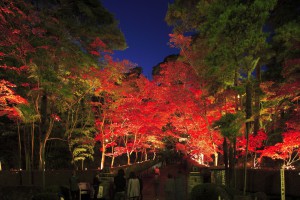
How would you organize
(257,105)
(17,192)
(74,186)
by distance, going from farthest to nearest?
(257,105) → (17,192) → (74,186)

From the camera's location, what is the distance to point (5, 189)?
45.1 feet

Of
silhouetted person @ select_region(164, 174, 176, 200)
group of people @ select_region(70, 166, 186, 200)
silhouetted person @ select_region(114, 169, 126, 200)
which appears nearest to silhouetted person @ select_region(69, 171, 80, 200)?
group of people @ select_region(70, 166, 186, 200)

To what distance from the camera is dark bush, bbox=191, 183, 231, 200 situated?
9.05 m

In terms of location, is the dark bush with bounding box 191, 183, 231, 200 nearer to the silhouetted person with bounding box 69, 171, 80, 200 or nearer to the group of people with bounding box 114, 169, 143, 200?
the group of people with bounding box 114, 169, 143, 200

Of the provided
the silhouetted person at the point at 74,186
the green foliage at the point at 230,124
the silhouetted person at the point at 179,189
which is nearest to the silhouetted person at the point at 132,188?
the silhouetted person at the point at 179,189

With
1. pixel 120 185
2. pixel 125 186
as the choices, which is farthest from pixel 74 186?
pixel 120 185

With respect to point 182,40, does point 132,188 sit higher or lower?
lower

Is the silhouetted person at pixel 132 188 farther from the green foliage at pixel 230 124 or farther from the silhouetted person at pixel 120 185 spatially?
the green foliage at pixel 230 124

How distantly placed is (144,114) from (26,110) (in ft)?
38.7

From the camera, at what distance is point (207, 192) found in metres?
9.18

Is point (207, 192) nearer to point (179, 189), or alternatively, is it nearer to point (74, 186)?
point (179, 189)

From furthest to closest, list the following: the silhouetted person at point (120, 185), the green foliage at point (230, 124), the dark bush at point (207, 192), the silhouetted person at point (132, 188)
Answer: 1. the silhouetted person at point (132, 188)
2. the green foliage at point (230, 124)
3. the silhouetted person at point (120, 185)
4. the dark bush at point (207, 192)

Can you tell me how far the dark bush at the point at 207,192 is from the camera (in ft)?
29.7

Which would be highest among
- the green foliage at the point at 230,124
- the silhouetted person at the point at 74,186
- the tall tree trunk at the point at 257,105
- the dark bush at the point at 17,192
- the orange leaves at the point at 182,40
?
the orange leaves at the point at 182,40
